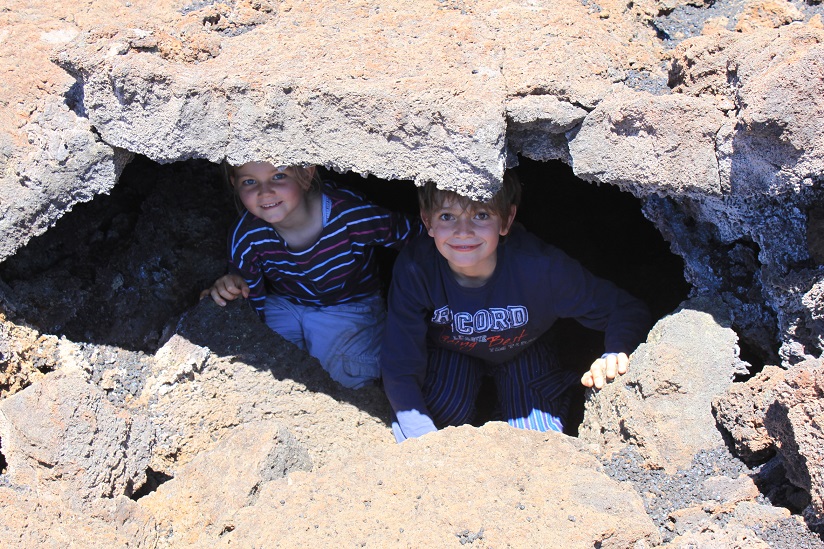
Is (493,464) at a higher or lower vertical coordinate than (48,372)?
higher

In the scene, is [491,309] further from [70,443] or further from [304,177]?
[70,443]

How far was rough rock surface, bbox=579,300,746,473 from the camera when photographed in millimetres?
1910

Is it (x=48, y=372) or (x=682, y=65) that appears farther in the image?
(x=48, y=372)

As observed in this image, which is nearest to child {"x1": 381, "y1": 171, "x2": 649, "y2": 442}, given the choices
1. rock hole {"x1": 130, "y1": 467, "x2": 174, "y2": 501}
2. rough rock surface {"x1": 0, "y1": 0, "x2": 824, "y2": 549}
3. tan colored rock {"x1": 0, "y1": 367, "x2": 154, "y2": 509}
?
rough rock surface {"x1": 0, "y1": 0, "x2": 824, "y2": 549}

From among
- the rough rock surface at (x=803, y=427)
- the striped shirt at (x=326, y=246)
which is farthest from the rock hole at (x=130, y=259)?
the rough rock surface at (x=803, y=427)

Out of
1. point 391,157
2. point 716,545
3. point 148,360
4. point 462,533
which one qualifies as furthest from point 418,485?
point 148,360

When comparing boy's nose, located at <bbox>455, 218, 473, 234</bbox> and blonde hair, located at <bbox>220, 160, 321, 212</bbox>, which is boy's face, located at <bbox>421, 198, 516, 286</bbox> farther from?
blonde hair, located at <bbox>220, 160, 321, 212</bbox>

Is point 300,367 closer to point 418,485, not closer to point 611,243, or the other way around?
point 418,485

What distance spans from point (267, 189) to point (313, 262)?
345 millimetres

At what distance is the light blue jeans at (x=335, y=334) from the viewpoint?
289cm

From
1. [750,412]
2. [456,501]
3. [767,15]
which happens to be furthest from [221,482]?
[767,15]

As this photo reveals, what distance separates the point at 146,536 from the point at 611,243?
89.3 inches

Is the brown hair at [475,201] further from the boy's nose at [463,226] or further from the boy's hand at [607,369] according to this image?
the boy's hand at [607,369]

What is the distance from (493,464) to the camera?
5.91ft
